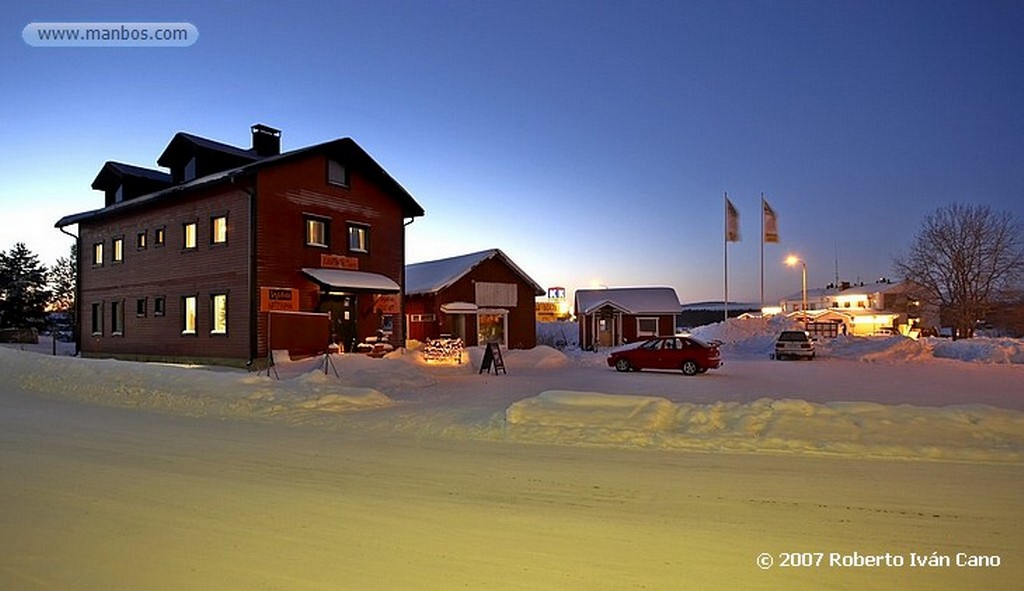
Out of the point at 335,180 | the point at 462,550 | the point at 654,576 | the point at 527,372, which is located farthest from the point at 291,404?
the point at 335,180

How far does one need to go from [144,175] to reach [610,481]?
99.4ft

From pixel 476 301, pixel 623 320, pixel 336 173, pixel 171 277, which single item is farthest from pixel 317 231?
pixel 623 320

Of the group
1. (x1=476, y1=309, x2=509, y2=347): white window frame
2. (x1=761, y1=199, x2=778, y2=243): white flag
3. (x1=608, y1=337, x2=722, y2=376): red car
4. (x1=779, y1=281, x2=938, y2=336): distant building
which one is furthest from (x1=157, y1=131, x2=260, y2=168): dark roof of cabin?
(x1=779, y1=281, x2=938, y2=336): distant building

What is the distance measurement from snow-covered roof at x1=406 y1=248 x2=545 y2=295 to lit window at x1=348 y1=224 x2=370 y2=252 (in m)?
7.26

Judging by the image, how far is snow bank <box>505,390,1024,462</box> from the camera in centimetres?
900

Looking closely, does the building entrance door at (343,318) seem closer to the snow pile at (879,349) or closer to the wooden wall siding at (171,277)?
the wooden wall siding at (171,277)

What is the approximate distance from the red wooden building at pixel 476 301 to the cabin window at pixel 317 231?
30.3 ft

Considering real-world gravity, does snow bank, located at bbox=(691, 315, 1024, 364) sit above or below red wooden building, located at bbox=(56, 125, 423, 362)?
below

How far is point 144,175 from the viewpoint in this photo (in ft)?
98.0

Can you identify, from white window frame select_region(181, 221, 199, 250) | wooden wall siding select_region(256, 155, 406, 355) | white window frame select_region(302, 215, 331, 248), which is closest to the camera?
wooden wall siding select_region(256, 155, 406, 355)

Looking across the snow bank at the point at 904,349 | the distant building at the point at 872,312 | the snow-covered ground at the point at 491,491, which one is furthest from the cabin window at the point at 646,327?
the snow-covered ground at the point at 491,491

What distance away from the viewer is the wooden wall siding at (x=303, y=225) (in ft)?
76.0

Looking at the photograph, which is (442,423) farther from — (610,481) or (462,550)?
(462,550)

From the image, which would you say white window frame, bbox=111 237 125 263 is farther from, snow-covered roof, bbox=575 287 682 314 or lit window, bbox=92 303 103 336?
snow-covered roof, bbox=575 287 682 314
